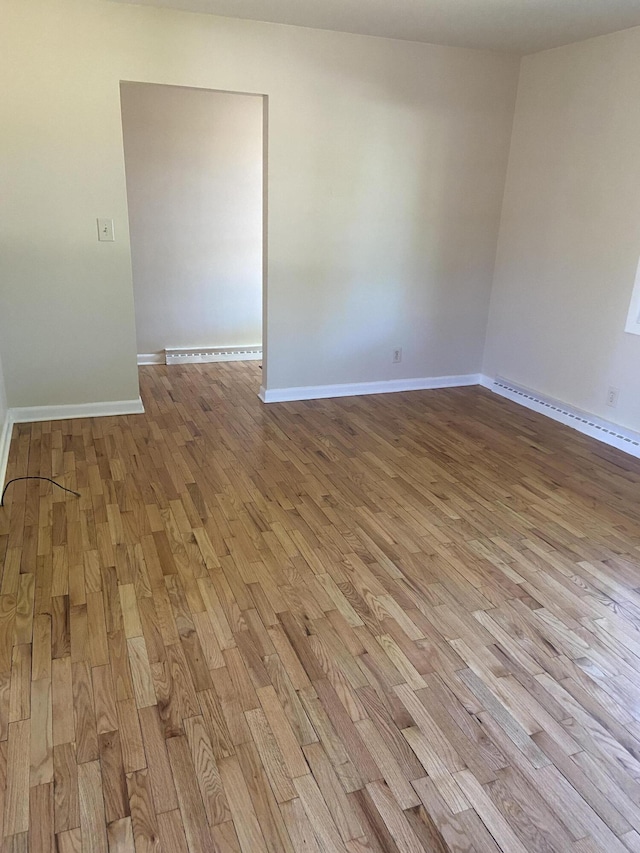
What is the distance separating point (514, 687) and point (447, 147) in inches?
149

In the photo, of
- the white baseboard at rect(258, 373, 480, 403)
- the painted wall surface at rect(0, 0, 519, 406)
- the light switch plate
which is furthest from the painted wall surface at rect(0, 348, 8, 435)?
the white baseboard at rect(258, 373, 480, 403)

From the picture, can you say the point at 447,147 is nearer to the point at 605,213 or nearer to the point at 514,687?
the point at 605,213

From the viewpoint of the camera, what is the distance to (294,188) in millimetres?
4098

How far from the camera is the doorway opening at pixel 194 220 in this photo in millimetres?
4996

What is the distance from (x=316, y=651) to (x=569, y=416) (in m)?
2.97

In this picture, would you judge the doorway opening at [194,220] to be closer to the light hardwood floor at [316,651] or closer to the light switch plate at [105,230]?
the light switch plate at [105,230]

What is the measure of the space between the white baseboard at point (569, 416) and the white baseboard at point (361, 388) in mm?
266

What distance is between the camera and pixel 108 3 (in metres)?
3.38

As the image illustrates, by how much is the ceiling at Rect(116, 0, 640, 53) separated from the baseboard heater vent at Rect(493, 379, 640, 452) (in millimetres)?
2320

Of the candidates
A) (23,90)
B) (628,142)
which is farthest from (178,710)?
(628,142)

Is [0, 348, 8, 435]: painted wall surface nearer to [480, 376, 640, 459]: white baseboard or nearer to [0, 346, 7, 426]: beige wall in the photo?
[0, 346, 7, 426]: beige wall

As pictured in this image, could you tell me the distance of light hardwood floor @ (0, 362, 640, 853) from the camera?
4.89 feet

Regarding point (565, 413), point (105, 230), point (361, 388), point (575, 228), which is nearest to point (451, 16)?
point (575, 228)

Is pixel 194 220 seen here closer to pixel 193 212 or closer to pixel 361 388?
pixel 193 212
